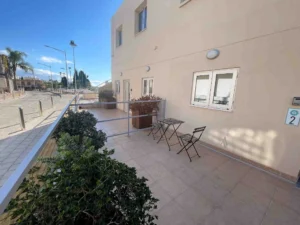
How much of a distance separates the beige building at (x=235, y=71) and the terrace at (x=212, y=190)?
49 centimetres

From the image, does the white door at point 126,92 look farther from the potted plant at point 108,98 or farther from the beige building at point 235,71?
the beige building at point 235,71

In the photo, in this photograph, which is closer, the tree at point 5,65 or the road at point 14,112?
the road at point 14,112

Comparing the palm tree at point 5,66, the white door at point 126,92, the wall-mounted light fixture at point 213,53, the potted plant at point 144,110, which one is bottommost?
the potted plant at point 144,110

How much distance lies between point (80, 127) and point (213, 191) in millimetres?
2262

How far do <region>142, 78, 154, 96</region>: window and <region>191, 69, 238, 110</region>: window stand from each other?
2163mm

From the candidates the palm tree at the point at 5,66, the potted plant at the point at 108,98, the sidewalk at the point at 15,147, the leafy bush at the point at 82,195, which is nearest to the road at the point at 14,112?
the sidewalk at the point at 15,147

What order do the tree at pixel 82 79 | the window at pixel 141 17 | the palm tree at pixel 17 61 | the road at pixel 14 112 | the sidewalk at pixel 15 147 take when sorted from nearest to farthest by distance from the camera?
the sidewalk at pixel 15 147
the window at pixel 141 17
the road at pixel 14 112
the palm tree at pixel 17 61
the tree at pixel 82 79

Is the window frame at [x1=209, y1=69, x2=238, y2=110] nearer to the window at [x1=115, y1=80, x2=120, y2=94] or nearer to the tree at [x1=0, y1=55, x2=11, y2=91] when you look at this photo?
the window at [x1=115, y1=80, x2=120, y2=94]

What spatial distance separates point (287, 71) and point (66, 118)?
12.0 ft

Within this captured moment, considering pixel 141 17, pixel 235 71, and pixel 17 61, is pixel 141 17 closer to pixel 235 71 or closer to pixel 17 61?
pixel 235 71

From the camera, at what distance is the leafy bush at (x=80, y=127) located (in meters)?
2.01

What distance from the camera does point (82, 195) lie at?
29.1 inches

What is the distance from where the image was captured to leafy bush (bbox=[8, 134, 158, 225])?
65cm

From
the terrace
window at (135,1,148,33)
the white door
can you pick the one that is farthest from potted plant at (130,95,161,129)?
window at (135,1,148,33)
